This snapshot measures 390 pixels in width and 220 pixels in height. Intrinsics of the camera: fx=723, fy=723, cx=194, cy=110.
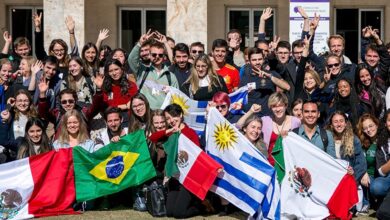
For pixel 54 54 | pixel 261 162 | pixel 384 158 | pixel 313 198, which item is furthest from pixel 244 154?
pixel 54 54

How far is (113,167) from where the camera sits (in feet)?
32.8

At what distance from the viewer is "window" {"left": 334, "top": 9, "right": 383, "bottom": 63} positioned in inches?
824

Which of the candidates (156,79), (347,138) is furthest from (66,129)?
(347,138)

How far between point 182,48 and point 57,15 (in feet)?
23.6

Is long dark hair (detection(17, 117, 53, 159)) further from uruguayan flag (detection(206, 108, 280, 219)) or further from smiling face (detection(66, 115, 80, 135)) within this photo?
uruguayan flag (detection(206, 108, 280, 219))

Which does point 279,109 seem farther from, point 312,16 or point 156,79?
point 312,16

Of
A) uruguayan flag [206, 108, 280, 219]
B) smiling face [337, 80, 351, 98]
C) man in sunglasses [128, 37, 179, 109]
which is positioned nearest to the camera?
uruguayan flag [206, 108, 280, 219]

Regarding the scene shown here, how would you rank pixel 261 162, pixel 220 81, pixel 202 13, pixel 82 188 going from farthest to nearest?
pixel 202 13 < pixel 220 81 < pixel 82 188 < pixel 261 162

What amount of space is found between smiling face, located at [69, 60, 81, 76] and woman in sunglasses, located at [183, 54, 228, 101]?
1.71 m

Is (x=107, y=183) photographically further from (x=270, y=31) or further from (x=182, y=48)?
(x=270, y=31)

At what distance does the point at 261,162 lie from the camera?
9281 mm

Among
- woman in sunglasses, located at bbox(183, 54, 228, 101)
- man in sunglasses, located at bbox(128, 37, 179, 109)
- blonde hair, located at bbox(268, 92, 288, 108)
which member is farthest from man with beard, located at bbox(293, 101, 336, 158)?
man in sunglasses, located at bbox(128, 37, 179, 109)

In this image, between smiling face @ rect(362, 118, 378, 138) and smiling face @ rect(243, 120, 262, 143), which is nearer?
smiling face @ rect(243, 120, 262, 143)

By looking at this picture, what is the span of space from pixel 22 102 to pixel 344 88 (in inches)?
184
